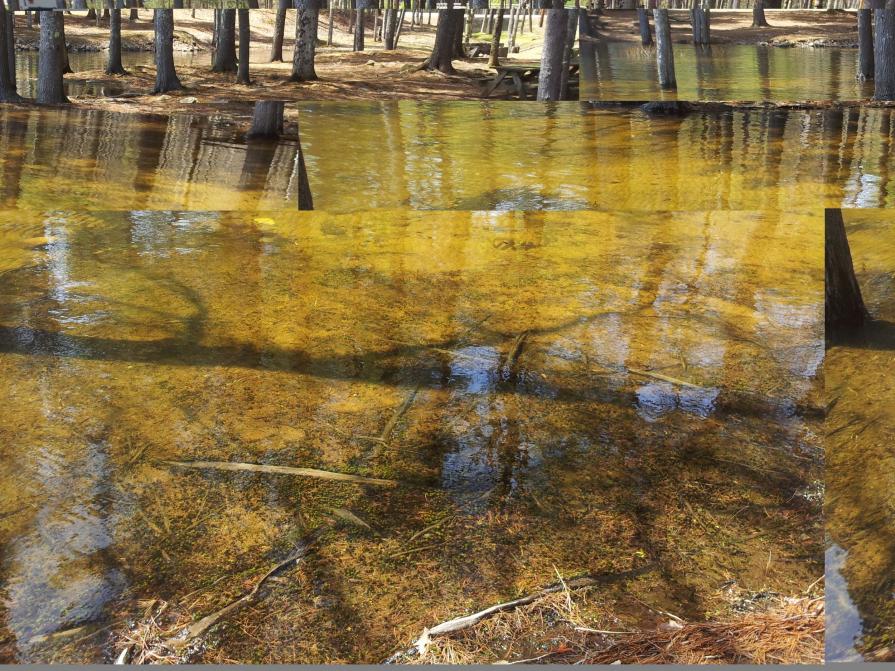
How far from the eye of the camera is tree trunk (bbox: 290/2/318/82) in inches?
117

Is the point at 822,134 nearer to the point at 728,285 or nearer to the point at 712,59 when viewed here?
the point at 712,59

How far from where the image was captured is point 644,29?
3.03m

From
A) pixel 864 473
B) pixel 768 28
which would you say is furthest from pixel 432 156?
pixel 864 473

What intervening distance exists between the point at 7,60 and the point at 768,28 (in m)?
2.78

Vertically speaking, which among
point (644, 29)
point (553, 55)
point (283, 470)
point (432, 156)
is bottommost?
point (283, 470)

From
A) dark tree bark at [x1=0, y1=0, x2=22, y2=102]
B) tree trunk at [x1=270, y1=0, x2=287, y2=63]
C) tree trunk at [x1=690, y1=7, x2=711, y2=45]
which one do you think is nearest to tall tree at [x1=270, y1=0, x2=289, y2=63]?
tree trunk at [x1=270, y1=0, x2=287, y2=63]

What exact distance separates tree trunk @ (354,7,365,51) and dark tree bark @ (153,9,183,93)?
0.63 meters

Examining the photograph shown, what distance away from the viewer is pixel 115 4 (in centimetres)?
287

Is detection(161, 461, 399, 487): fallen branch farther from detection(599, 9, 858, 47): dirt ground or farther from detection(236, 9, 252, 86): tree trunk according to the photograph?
detection(599, 9, 858, 47): dirt ground

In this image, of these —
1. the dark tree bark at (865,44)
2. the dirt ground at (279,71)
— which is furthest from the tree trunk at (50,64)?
the dark tree bark at (865,44)

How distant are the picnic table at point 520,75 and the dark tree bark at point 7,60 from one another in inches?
68.1

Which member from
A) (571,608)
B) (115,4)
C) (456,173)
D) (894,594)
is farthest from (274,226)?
(894,594)

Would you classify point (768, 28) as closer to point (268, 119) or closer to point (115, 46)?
point (268, 119)

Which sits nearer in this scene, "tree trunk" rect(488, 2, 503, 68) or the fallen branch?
the fallen branch
